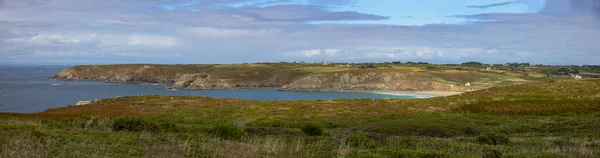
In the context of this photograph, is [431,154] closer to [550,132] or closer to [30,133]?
[30,133]

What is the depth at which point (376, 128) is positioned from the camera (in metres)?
23.5

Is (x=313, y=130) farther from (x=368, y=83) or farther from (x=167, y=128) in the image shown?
(x=368, y=83)

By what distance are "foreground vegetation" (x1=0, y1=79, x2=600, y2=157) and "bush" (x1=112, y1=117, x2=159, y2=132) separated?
0.05m

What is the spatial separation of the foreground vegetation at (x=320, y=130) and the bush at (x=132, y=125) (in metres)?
0.05

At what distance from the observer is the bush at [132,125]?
19.3m

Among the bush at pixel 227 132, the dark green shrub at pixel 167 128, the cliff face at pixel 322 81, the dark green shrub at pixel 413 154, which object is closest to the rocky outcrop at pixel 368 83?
the cliff face at pixel 322 81

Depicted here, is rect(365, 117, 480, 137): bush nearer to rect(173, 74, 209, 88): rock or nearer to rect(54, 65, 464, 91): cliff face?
rect(54, 65, 464, 91): cliff face

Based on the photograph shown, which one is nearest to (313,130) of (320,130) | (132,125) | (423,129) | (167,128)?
(320,130)

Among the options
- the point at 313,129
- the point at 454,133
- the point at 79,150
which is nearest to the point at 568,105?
the point at 454,133

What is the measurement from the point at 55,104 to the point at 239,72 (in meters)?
99.0

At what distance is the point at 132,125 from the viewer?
19.7 metres

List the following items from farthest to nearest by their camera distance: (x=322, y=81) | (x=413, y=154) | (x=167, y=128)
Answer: (x=322, y=81) → (x=167, y=128) → (x=413, y=154)

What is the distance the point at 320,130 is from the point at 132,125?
8618 mm

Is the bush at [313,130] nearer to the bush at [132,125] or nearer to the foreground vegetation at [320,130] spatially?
the foreground vegetation at [320,130]
